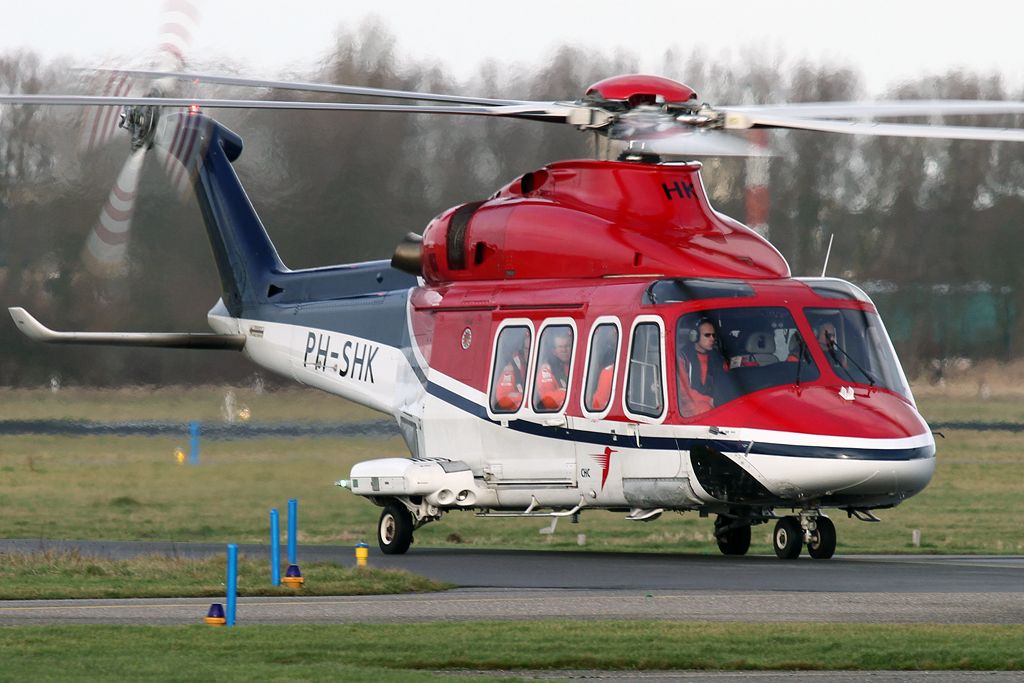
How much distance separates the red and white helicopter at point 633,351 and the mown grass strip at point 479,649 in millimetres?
4864

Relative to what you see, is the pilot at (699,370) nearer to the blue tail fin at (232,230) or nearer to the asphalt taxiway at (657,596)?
the asphalt taxiway at (657,596)

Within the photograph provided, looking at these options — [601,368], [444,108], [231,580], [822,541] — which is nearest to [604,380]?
[601,368]

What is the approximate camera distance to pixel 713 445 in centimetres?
1952

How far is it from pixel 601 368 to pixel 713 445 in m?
1.75

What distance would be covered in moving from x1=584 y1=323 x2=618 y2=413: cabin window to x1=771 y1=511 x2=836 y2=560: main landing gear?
252 centimetres

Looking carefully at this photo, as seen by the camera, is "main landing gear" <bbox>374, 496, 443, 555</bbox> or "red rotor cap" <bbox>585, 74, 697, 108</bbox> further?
"main landing gear" <bbox>374, 496, 443, 555</bbox>

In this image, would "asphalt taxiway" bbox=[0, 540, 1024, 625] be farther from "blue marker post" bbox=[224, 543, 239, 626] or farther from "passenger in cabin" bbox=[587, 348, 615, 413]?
"passenger in cabin" bbox=[587, 348, 615, 413]

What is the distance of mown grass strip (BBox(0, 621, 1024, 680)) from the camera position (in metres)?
12.3

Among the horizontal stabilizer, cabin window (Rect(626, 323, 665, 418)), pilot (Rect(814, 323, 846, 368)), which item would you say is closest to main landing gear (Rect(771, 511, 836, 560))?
pilot (Rect(814, 323, 846, 368))

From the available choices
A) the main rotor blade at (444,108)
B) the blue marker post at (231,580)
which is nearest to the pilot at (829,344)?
the main rotor blade at (444,108)

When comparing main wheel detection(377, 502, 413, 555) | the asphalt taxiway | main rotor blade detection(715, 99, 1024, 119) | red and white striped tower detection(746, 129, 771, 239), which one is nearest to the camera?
the asphalt taxiway

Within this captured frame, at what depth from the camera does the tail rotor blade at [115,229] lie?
27.0m

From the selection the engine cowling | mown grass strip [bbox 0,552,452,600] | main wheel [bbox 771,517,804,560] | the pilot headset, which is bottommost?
main wheel [bbox 771,517,804,560]

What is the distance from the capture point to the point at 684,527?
31359 millimetres
